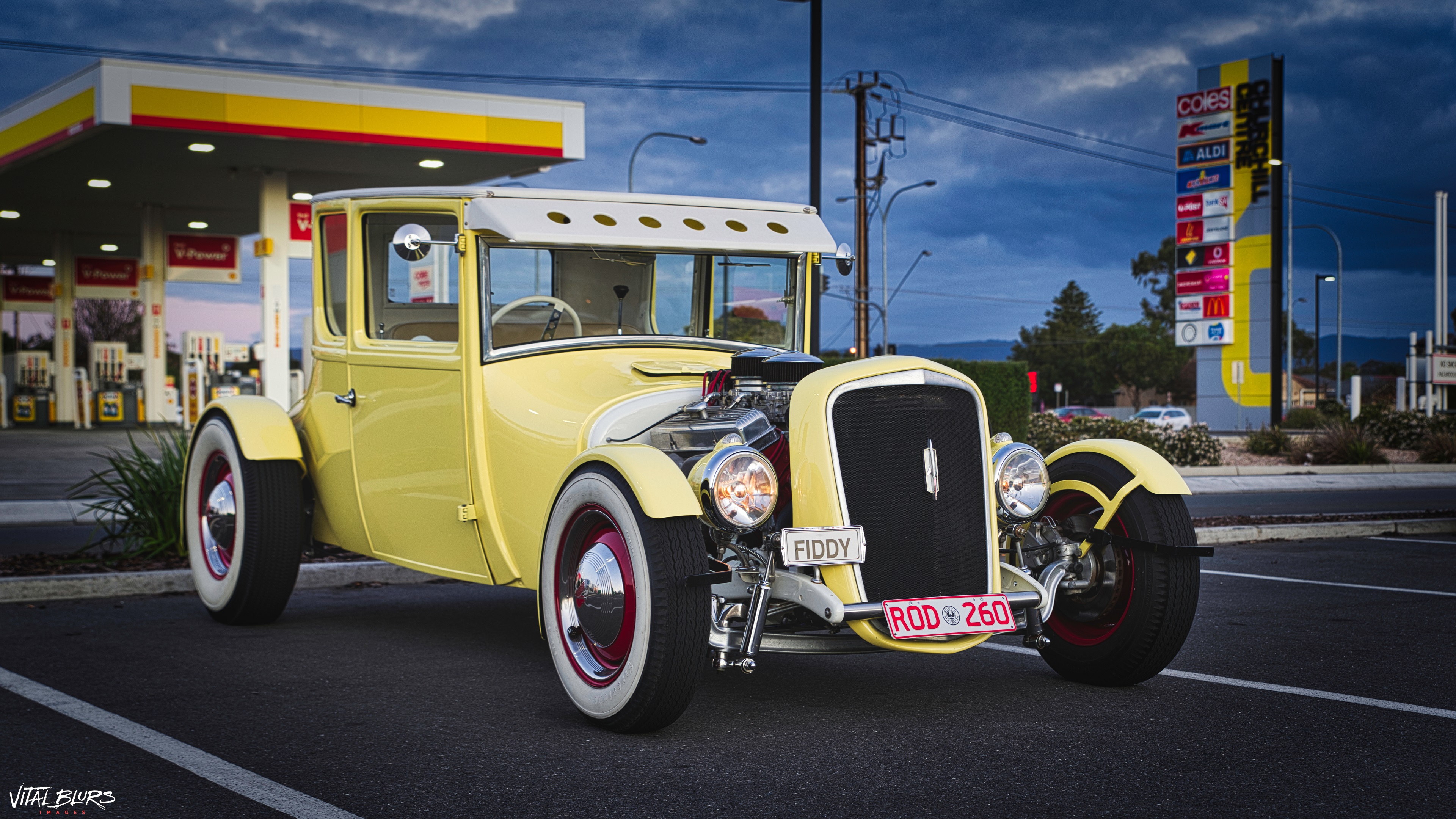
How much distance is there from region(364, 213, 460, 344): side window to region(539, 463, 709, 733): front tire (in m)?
1.63

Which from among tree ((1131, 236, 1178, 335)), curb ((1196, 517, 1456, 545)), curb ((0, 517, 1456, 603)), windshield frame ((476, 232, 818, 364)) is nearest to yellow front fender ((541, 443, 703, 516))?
windshield frame ((476, 232, 818, 364))

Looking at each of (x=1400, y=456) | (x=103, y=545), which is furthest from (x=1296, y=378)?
(x=103, y=545)

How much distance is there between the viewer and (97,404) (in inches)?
1355

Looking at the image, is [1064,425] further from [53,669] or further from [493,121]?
[53,669]

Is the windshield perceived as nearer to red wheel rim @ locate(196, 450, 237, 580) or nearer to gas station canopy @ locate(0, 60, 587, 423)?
red wheel rim @ locate(196, 450, 237, 580)

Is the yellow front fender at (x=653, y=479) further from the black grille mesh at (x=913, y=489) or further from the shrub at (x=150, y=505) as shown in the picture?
the shrub at (x=150, y=505)

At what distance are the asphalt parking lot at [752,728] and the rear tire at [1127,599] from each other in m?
0.12

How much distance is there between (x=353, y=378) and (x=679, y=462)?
213cm

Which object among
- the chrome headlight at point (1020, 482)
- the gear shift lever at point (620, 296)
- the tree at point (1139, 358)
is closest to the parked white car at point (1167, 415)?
the gear shift lever at point (620, 296)

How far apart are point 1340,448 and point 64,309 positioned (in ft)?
105

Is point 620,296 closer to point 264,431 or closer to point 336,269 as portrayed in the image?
point 336,269

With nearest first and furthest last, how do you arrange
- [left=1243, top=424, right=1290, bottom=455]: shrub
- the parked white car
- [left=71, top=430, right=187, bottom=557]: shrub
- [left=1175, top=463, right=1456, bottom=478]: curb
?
1. [left=71, top=430, right=187, bottom=557]: shrub
2. [left=1175, top=463, right=1456, bottom=478]: curb
3. [left=1243, top=424, right=1290, bottom=455]: shrub
4. the parked white car

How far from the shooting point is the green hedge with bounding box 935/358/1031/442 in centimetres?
2164

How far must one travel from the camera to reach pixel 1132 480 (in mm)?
4832
